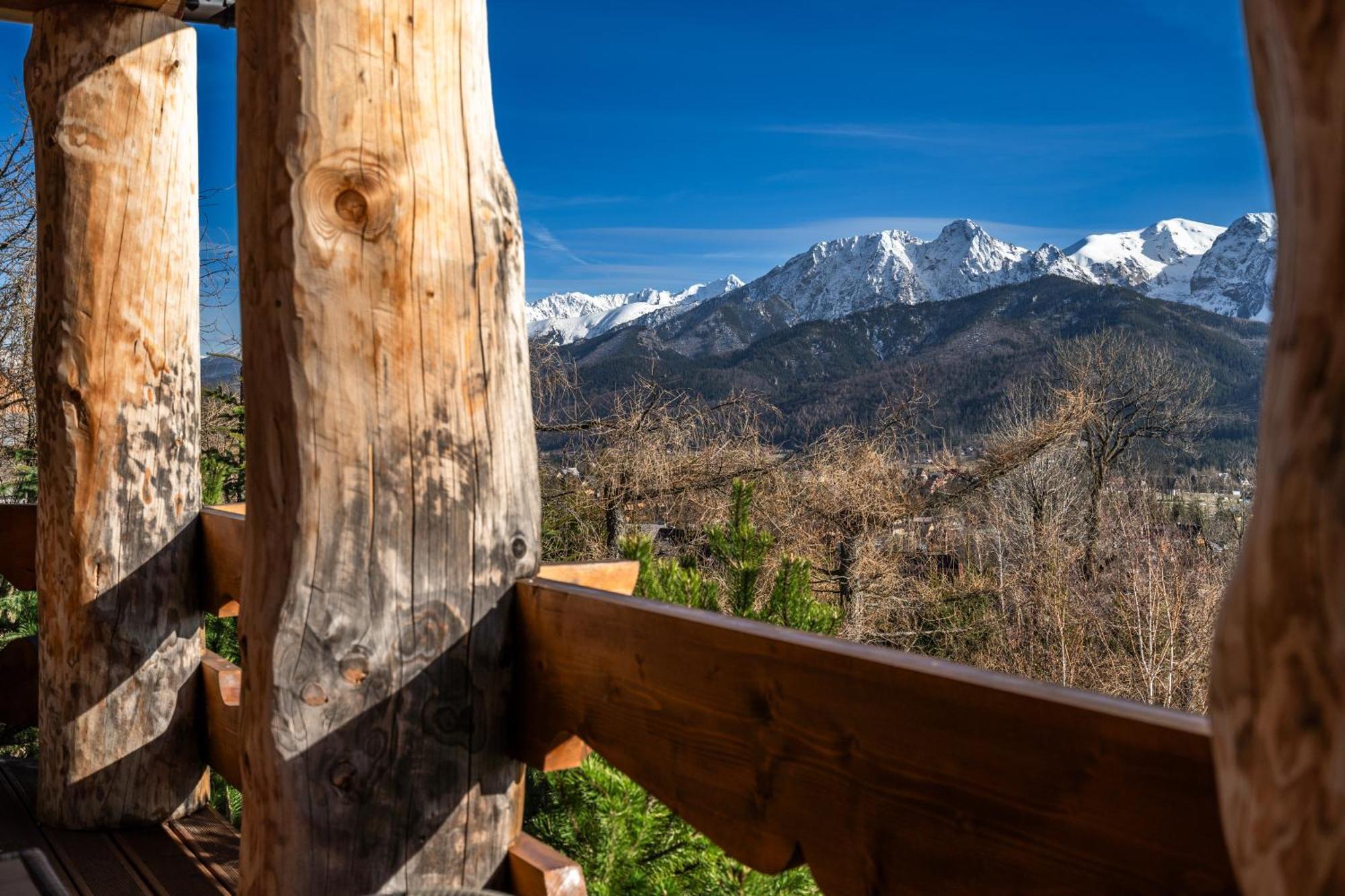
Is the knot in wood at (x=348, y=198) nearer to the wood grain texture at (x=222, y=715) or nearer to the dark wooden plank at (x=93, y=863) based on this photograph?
the wood grain texture at (x=222, y=715)

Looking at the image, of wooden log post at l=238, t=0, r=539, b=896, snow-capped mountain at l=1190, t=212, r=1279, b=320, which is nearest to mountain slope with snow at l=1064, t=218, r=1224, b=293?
snow-capped mountain at l=1190, t=212, r=1279, b=320

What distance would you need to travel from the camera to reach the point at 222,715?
2.15 meters

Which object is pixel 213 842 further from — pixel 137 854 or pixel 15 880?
pixel 15 880

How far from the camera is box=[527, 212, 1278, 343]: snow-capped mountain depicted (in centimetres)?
10781

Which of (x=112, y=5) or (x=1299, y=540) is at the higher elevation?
(x=112, y=5)

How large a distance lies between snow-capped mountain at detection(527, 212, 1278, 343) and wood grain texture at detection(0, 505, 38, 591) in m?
93.8

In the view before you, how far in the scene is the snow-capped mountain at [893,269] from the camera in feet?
383

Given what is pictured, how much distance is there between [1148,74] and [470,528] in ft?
428

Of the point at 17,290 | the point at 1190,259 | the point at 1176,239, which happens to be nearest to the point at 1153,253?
the point at 1190,259

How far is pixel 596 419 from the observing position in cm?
941

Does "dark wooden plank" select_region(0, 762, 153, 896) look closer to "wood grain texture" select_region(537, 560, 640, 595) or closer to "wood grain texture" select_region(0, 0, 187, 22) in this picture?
"wood grain texture" select_region(537, 560, 640, 595)

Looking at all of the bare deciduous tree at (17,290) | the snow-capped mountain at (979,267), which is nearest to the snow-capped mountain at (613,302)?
the snow-capped mountain at (979,267)

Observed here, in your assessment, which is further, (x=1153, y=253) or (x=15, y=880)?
(x=1153, y=253)

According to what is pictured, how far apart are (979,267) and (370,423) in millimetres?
133743
